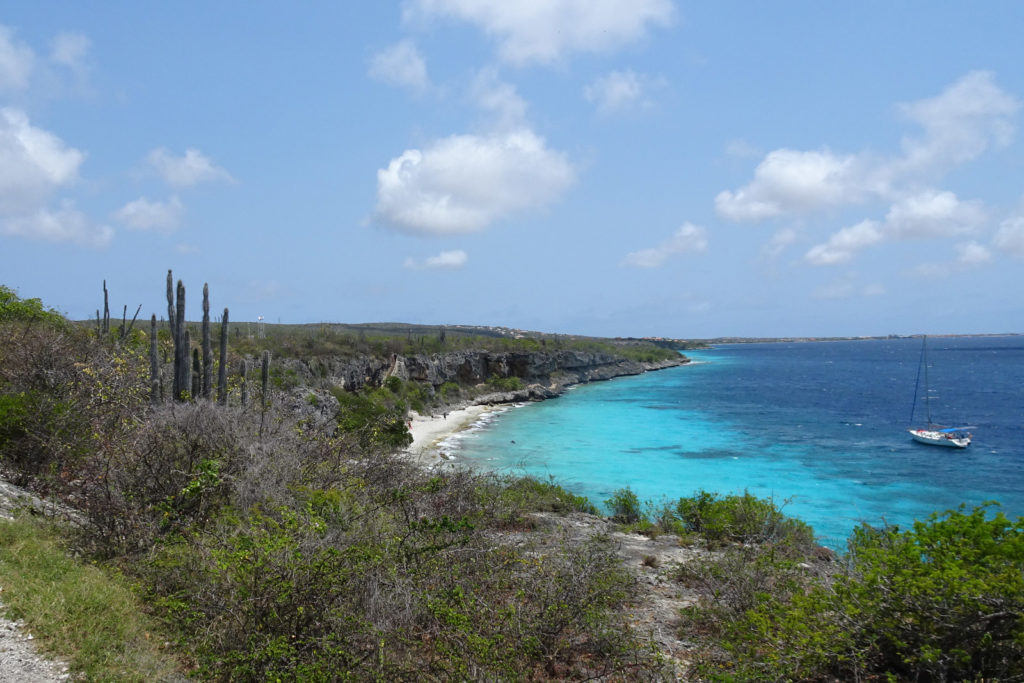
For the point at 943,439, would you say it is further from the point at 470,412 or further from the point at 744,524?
the point at 470,412

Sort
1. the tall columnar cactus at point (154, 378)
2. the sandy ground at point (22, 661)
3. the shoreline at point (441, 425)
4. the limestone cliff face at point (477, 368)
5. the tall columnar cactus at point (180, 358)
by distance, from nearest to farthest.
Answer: the sandy ground at point (22, 661)
the tall columnar cactus at point (154, 378)
the tall columnar cactus at point (180, 358)
the shoreline at point (441, 425)
the limestone cliff face at point (477, 368)

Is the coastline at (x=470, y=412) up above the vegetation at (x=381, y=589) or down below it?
below

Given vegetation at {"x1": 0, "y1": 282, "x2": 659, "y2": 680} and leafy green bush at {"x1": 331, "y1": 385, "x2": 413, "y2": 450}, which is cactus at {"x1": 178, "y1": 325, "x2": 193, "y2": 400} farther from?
leafy green bush at {"x1": 331, "y1": 385, "x2": 413, "y2": 450}

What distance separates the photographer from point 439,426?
46.6 m

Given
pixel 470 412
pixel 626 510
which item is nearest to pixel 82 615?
pixel 626 510

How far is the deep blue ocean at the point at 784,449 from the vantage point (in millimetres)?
28297

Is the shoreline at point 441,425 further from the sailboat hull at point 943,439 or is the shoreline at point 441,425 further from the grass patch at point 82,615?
the sailboat hull at point 943,439

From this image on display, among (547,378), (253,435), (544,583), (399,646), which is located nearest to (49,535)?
(253,435)

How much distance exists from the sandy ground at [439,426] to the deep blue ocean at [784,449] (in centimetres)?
141

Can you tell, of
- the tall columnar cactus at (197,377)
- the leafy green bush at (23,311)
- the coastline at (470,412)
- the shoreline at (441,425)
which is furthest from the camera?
the shoreline at (441,425)

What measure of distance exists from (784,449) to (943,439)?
9291 millimetres

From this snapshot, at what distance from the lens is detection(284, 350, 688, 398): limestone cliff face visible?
155 ft

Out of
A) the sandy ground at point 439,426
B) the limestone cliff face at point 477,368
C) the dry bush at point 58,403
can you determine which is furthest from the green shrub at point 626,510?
the limestone cliff face at point 477,368

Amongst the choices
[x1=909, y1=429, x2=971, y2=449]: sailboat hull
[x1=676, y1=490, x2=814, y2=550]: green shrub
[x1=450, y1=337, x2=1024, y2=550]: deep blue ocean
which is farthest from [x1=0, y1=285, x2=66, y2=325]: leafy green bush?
[x1=909, y1=429, x2=971, y2=449]: sailboat hull
